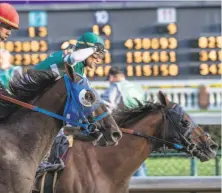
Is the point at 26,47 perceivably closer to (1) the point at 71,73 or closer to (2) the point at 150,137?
(2) the point at 150,137

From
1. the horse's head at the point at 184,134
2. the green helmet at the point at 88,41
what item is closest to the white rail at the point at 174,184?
the horse's head at the point at 184,134

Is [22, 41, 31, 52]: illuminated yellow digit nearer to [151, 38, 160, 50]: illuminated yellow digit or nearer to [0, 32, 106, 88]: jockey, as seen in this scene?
[151, 38, 160, 50]: illuminated yellow digit

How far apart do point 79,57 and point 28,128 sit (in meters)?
0.82

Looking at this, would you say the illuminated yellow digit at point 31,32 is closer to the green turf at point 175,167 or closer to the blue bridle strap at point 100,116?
the green turf at point 175,167

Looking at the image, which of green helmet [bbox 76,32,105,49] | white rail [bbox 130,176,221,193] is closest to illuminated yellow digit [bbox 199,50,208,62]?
white rail [bbox 130,176,221,193]

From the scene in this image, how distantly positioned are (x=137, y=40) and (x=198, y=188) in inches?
177

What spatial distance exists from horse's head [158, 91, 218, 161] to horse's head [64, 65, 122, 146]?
4.89ft

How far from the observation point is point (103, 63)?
10.7 meters

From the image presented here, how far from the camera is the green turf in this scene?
8.55m

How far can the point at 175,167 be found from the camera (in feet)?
29.1

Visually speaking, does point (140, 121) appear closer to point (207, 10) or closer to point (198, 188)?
point (198, 188)

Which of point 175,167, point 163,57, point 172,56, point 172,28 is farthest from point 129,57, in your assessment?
point 175,167

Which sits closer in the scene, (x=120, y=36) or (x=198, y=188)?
(x=198, y=188)

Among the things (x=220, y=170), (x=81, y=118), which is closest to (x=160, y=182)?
(x=220, y=170)
